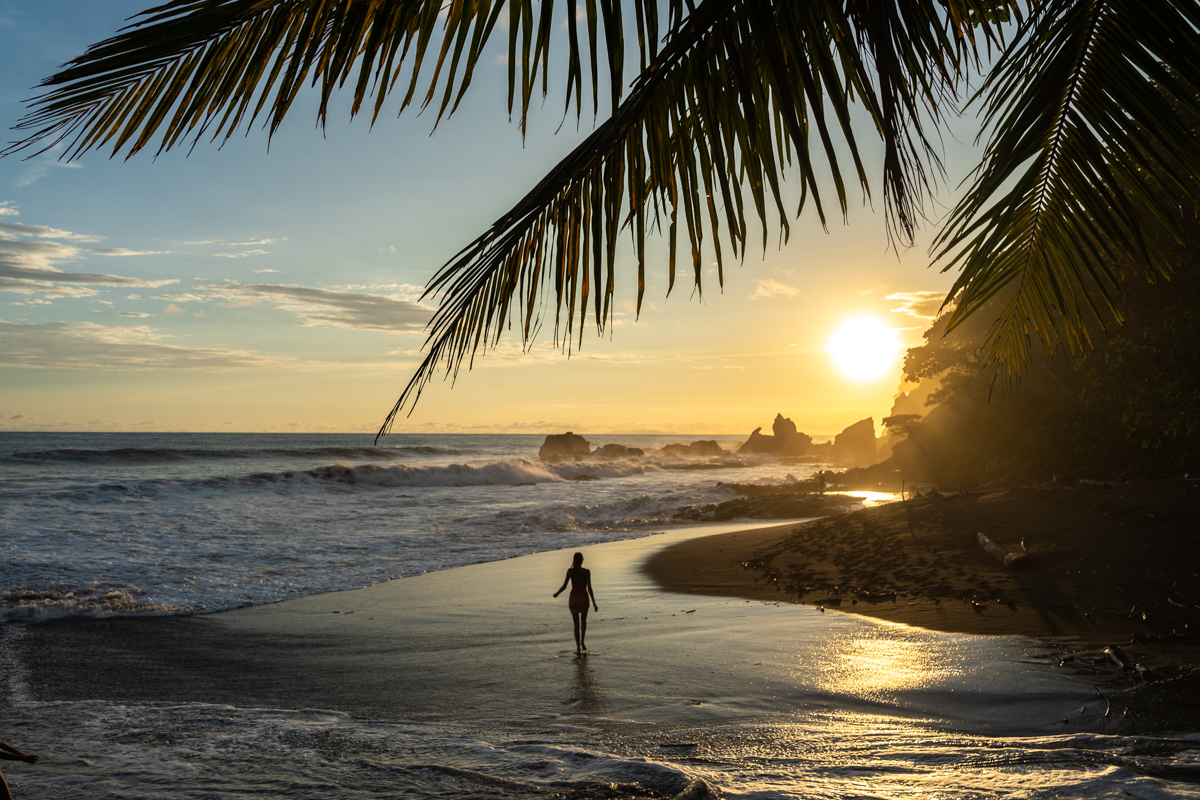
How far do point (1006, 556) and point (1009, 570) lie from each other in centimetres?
25

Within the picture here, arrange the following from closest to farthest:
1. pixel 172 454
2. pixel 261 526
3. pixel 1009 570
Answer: pixel 1009 570 < pixel 261 526 < pixel 172 454

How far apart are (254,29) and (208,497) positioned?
31094 millimetres

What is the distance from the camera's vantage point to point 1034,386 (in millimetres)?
19484

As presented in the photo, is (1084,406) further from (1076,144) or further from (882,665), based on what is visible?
(1076,144)

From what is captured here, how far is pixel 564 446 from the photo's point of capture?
244 ft

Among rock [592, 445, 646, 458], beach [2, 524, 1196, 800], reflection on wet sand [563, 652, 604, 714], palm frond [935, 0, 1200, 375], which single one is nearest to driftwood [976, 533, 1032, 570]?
beach [2, 524, 1196, 800]

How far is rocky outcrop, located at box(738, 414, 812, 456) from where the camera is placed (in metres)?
76.9

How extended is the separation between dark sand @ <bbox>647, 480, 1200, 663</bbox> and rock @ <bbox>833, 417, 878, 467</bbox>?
5139cm

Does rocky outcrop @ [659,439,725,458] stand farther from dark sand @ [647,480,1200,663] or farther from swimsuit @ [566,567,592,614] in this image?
swimsuit @ [566,567,592,614]

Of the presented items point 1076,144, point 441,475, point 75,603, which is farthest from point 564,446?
point 1076,144

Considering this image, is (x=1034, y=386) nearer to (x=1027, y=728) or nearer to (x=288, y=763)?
(x=1027, y=728)

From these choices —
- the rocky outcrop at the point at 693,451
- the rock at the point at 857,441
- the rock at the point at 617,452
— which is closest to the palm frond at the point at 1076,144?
the rock at the point at 857,441

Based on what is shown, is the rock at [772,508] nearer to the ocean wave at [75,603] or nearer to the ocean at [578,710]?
the ocean at [578,710]

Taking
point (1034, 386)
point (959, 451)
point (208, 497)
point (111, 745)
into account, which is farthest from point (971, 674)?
point (208, 497)
